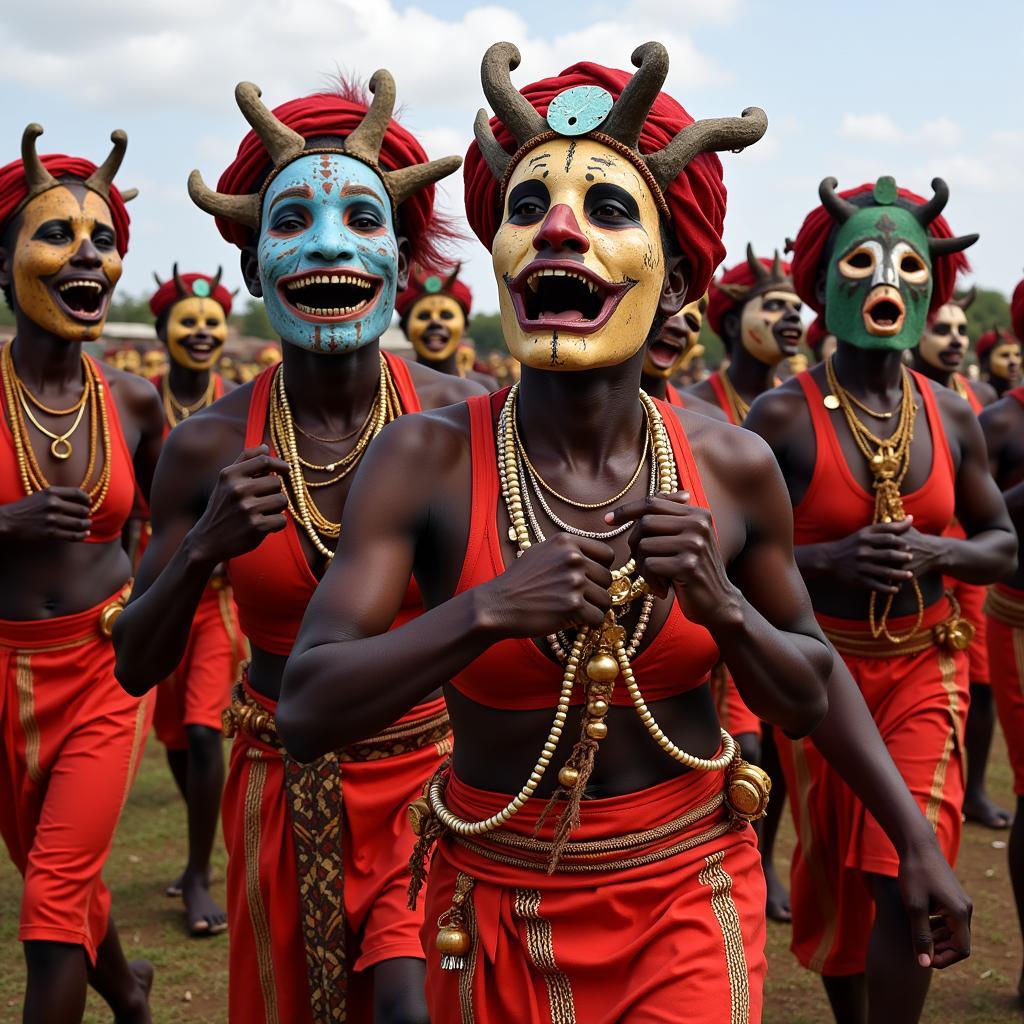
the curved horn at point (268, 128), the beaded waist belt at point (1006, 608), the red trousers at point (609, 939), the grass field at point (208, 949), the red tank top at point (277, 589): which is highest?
the curved horn at point (268, 128)

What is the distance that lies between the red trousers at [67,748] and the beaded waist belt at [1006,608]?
3.63 meters

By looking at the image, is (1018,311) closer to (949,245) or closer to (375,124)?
(949,245)

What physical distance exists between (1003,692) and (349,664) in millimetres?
4450

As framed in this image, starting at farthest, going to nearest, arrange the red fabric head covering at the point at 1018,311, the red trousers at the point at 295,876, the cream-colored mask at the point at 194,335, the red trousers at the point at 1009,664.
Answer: the cream-colored mask at the point at 194,335 → the red fabric head covering at the point at 1018,311 → the red trousers at the point at 1009,664 → the red trousers at the point at 295,876

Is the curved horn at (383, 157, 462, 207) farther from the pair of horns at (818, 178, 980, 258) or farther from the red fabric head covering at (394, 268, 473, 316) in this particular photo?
the red fabric head covering at (394, 268, 473, 316)

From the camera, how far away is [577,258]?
2980 mm

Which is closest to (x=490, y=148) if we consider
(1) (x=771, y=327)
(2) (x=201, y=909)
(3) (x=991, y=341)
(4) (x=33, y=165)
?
(4) (x=33, y=165)

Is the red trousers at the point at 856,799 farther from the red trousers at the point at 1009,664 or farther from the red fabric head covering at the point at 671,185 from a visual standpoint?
the red fabric head covering at the point at 671,185

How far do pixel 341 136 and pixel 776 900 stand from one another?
4.27 metres

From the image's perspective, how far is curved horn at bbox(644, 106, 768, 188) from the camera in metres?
3.11

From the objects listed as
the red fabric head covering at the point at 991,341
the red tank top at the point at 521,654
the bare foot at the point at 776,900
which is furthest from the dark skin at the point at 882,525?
the red fabric head covering at the point at 991,341

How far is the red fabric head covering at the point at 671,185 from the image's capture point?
10.4 ft

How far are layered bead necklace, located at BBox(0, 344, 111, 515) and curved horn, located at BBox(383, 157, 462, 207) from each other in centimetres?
181

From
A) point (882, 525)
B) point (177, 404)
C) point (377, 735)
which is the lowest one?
point (377, 735)
